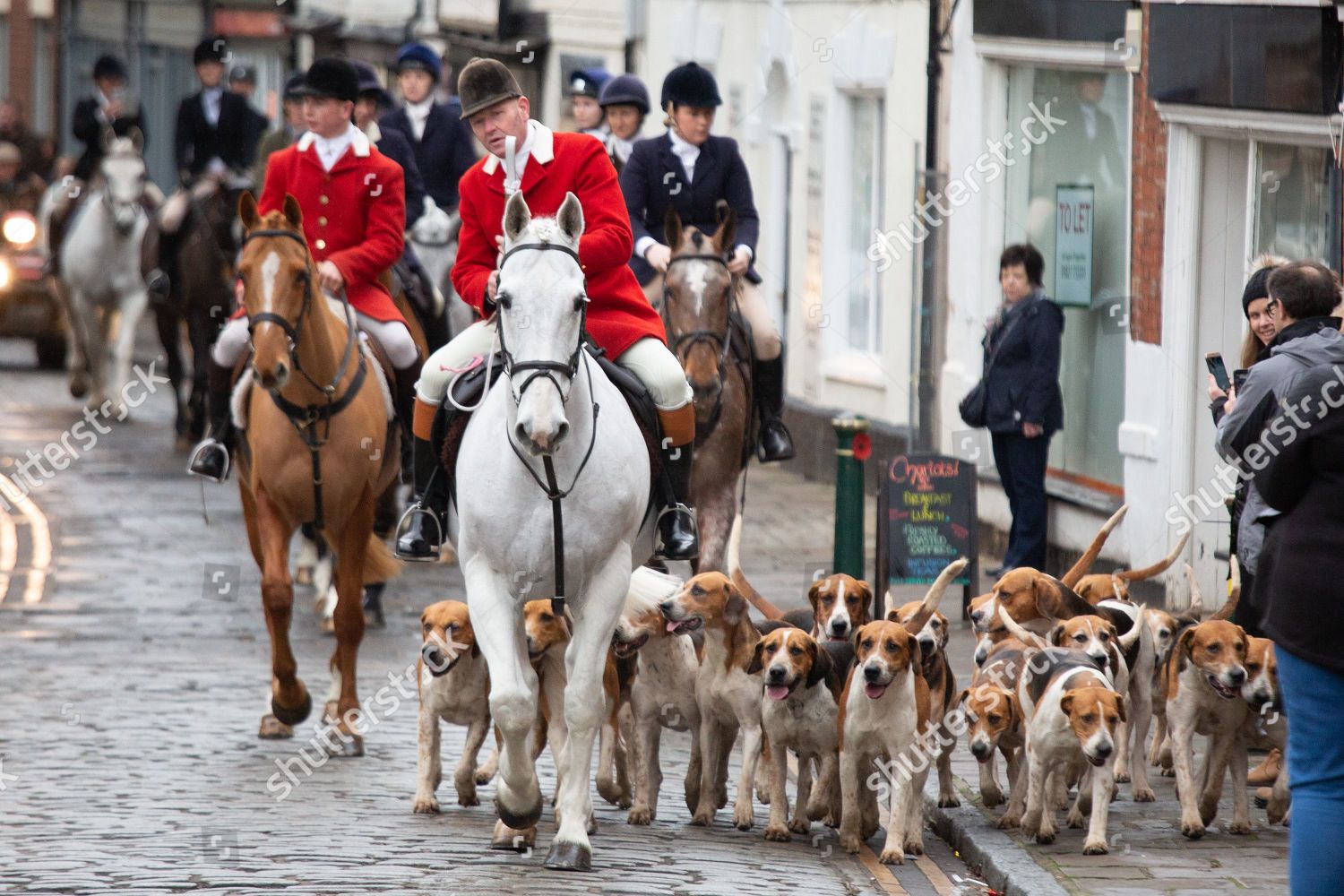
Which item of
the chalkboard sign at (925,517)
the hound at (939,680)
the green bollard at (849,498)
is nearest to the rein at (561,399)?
the hound at (939,680)

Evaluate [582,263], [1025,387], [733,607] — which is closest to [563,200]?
[582,263]

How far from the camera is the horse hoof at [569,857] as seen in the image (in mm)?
8742

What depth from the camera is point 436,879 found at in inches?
335

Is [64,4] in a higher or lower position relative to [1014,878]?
higher

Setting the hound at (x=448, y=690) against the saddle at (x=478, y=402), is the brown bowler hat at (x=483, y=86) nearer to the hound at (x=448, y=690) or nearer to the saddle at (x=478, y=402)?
the saddle at (x=478, y=402)

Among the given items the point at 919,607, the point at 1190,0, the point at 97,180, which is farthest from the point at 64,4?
the point at 919,607

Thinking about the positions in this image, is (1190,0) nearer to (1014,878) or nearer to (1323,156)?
(1323,156)

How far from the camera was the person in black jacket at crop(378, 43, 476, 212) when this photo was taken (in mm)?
17906

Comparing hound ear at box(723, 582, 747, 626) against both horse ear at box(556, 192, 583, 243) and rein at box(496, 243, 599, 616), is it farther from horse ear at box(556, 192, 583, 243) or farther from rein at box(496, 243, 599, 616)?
horse ear at box(556, 192, 583, 243)

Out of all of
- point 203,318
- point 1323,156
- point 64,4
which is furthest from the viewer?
point 64,4

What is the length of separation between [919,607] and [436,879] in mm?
2515

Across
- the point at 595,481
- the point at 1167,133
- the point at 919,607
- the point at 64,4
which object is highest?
the point at 64,4

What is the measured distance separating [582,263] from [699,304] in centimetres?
295

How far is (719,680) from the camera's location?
31.9ft
